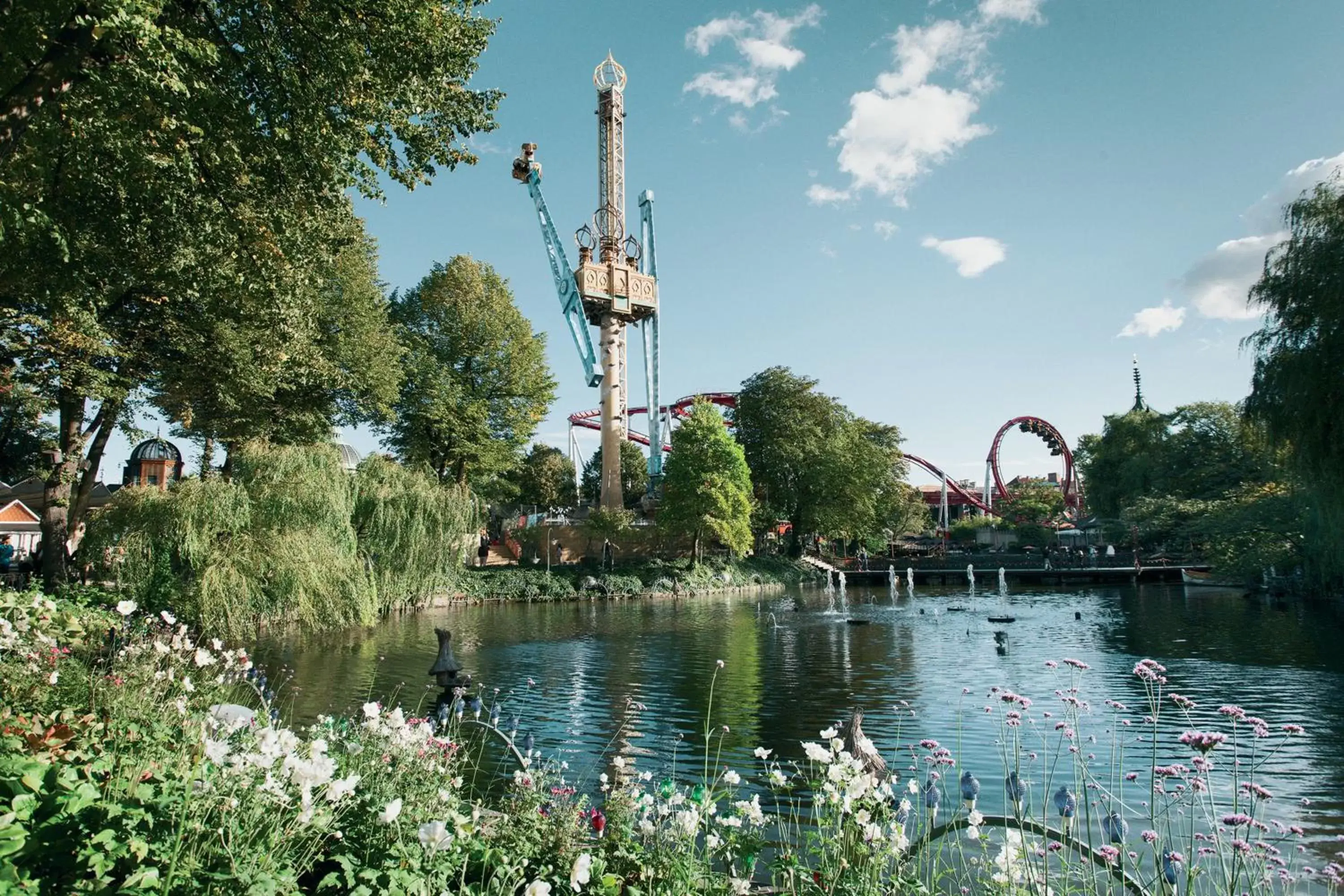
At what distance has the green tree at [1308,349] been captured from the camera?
16.2 m

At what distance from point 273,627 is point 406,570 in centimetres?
531

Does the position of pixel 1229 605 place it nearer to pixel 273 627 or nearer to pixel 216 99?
pixel 273 627

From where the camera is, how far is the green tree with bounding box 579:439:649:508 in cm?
6756

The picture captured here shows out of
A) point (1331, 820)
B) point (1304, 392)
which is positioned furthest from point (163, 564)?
point (1304, 392)

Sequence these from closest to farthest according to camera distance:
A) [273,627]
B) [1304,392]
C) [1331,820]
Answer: [1331,820], [1304,392], [273,627]

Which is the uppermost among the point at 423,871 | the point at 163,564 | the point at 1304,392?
the point at 1304,392

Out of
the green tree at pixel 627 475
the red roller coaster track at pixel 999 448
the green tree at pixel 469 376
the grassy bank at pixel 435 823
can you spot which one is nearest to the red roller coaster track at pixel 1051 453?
the red roller coaster track at pixel 999 448

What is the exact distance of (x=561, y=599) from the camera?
3306cm

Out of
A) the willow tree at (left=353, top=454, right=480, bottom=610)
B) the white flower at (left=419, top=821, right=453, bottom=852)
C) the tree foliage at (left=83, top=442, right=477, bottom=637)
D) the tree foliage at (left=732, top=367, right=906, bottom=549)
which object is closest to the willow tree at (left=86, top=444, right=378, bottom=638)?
the tree foliage at (left=83, top=442, right=477, bottom=637)

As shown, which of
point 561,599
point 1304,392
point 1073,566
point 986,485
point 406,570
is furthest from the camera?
point 986,485

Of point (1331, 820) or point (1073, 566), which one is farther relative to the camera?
point (1073, 566)

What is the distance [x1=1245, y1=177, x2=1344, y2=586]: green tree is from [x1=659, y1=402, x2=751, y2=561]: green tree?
79.0 ft

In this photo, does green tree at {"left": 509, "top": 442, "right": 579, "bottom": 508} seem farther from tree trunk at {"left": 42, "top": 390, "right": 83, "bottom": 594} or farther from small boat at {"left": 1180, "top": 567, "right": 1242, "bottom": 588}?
tree trunk at {"left": 42, "top": 390, "right": 83, "bottom": 594}

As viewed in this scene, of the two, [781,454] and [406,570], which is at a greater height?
[781,454]
